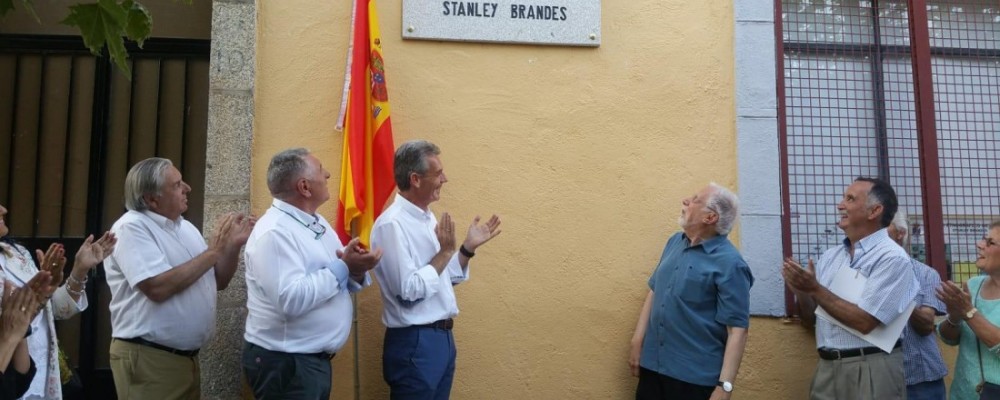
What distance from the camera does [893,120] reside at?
6.10m

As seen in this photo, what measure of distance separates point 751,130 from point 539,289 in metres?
1.49

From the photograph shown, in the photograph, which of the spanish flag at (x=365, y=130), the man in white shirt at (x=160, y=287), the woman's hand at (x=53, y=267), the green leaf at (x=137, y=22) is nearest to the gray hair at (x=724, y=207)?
the spanish flag at (x=365, y=130)

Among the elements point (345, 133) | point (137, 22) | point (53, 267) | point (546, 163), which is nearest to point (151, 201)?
point (53, 267)

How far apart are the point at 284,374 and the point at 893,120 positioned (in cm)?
382

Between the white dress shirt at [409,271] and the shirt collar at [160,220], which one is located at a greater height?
the shirt collar at [160,220]

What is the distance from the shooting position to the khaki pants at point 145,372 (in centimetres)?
464

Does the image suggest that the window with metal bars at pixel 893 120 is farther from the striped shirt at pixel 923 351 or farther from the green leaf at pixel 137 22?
the green leaf at pixel 137 22

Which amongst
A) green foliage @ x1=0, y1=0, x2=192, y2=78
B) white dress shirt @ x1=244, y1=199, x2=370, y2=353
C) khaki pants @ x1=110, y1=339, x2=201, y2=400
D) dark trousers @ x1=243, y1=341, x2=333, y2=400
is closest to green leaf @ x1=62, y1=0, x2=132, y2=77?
green foliage @ x1=0, y1=0, x2=192, y2=78

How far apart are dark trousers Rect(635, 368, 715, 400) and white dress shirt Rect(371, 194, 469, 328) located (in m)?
1.11

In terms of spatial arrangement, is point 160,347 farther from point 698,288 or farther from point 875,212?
point 875,212

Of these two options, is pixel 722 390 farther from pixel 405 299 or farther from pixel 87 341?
pixel 87 341

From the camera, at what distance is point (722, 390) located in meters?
4.92

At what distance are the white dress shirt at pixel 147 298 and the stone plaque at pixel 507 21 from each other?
172 centimetres

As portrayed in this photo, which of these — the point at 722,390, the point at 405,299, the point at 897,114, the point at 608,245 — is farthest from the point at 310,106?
the point at 897,114
